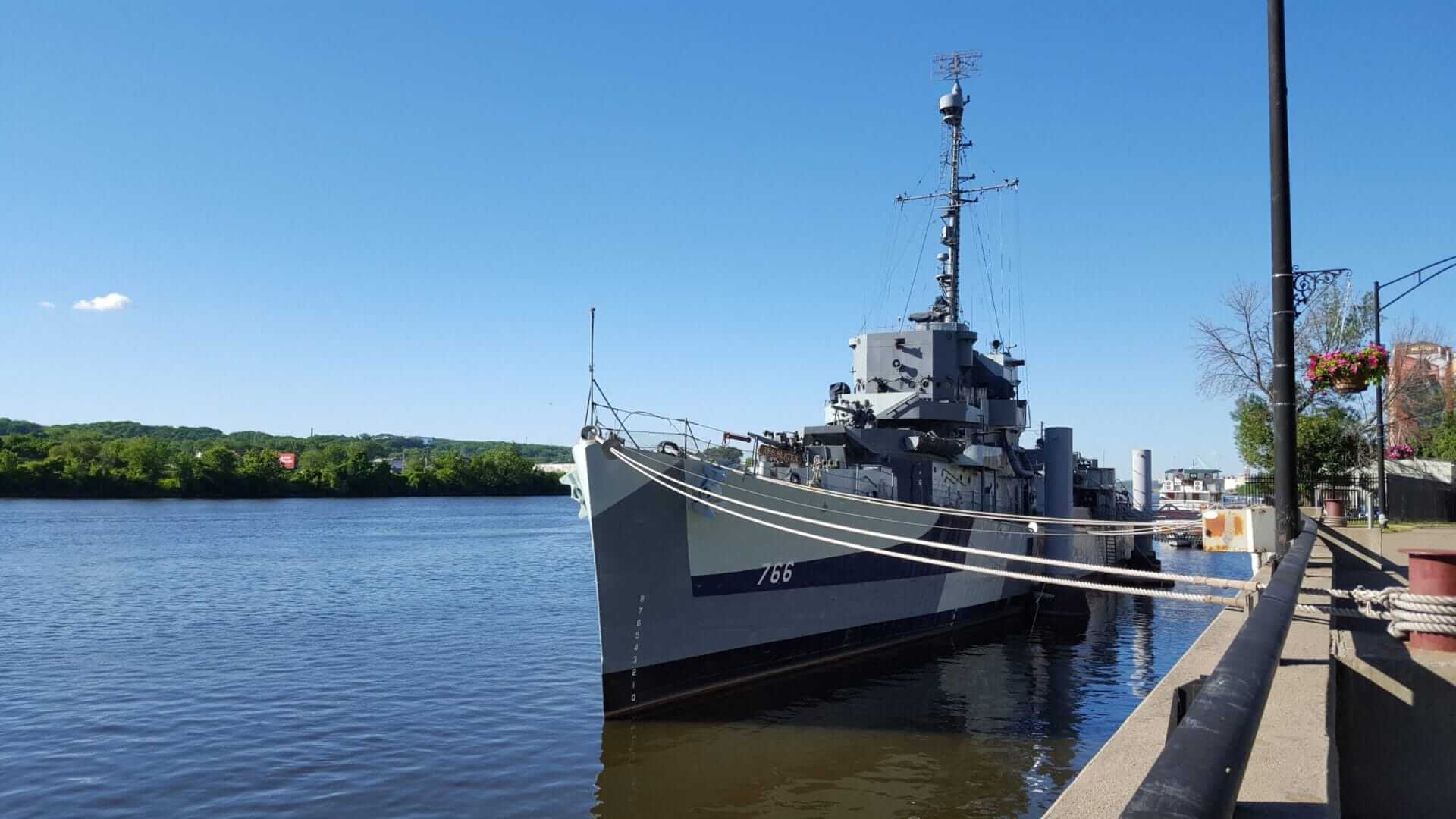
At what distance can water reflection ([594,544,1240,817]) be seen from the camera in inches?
450

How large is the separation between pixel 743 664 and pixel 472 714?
173 inches

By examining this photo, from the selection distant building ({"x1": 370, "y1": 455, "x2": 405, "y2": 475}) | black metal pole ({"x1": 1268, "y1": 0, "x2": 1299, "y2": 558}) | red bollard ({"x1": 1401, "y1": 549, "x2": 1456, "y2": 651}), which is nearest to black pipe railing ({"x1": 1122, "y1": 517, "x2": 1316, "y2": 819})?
red bollard ({"x1": 1401, "y1": 549, "x2": 1456, "y2": 651})

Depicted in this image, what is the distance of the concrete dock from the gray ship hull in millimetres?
8952

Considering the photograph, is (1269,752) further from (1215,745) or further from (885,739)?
(885,739)

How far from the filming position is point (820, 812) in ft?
35.7

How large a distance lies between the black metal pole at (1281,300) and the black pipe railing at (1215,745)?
498 cm

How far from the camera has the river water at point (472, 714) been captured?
11547mm

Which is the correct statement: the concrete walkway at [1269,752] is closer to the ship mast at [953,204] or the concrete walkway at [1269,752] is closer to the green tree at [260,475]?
the ship mast at [953,204]

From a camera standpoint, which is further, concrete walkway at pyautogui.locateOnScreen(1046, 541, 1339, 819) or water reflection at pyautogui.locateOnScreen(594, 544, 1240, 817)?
water reflection at pyautogui.locateOnScreen(594, 544, 1240, 817)

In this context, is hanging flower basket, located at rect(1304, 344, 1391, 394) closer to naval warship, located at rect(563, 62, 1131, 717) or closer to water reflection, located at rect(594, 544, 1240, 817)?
naval warship, located at rect(563, 62, 1131, 717)

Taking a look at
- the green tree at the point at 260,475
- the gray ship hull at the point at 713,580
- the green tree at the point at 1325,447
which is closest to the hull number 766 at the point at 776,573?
the gray ship hull at the point at 713,580

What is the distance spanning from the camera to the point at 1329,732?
4246 mm

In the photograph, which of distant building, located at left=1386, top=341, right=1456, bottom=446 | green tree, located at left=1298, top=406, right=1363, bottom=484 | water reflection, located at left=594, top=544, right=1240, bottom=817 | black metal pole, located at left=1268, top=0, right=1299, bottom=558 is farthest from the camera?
distant building, located at left=1386, top=341, right=1456, bottom=446

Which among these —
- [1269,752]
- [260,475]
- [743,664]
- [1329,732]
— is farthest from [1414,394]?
[260,475]
